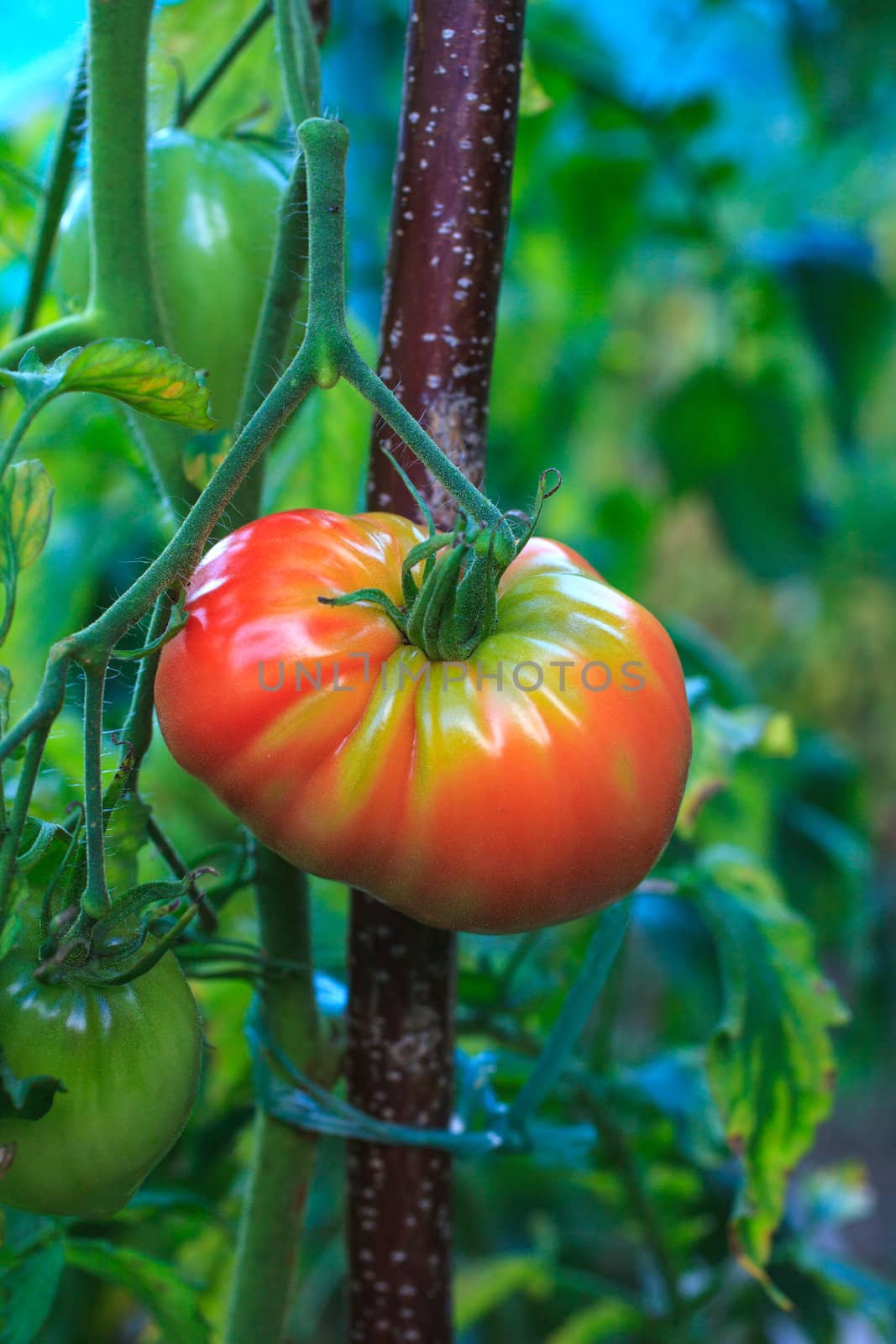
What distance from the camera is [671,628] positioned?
2.15 ft

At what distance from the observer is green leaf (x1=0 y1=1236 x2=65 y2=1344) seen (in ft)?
1.08

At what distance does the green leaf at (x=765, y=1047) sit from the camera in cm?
41

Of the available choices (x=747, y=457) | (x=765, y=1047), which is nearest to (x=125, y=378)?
(x=765, y=1047)

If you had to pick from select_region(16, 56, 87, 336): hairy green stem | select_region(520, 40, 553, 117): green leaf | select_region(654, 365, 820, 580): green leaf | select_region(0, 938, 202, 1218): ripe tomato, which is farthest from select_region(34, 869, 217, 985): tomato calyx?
select_region(654, 365, 820, 580): green leaf

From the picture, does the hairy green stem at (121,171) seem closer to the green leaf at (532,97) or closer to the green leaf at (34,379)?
the green leaf at (34,379)

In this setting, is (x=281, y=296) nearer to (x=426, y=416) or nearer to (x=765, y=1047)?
(x=426, y=416)

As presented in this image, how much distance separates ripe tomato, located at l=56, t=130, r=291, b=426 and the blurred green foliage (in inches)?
1.6

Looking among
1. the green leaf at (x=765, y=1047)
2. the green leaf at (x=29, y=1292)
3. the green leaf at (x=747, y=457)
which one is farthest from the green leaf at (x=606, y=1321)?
the green leaf at (x=747, y=457)

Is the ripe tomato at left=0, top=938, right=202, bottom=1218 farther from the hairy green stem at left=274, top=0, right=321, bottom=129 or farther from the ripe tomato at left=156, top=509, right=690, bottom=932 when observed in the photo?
the hairy green stem at left=274, top=0, right=321, bottom=129

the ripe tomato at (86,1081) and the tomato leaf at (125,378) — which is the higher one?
the tomato leaf at (125,378)

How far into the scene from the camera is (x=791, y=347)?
1226 millimetres

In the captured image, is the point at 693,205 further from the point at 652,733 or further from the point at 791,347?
the point at 652,733

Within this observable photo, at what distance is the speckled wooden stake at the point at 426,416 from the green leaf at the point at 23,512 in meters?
0.12

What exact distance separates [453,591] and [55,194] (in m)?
0.24
